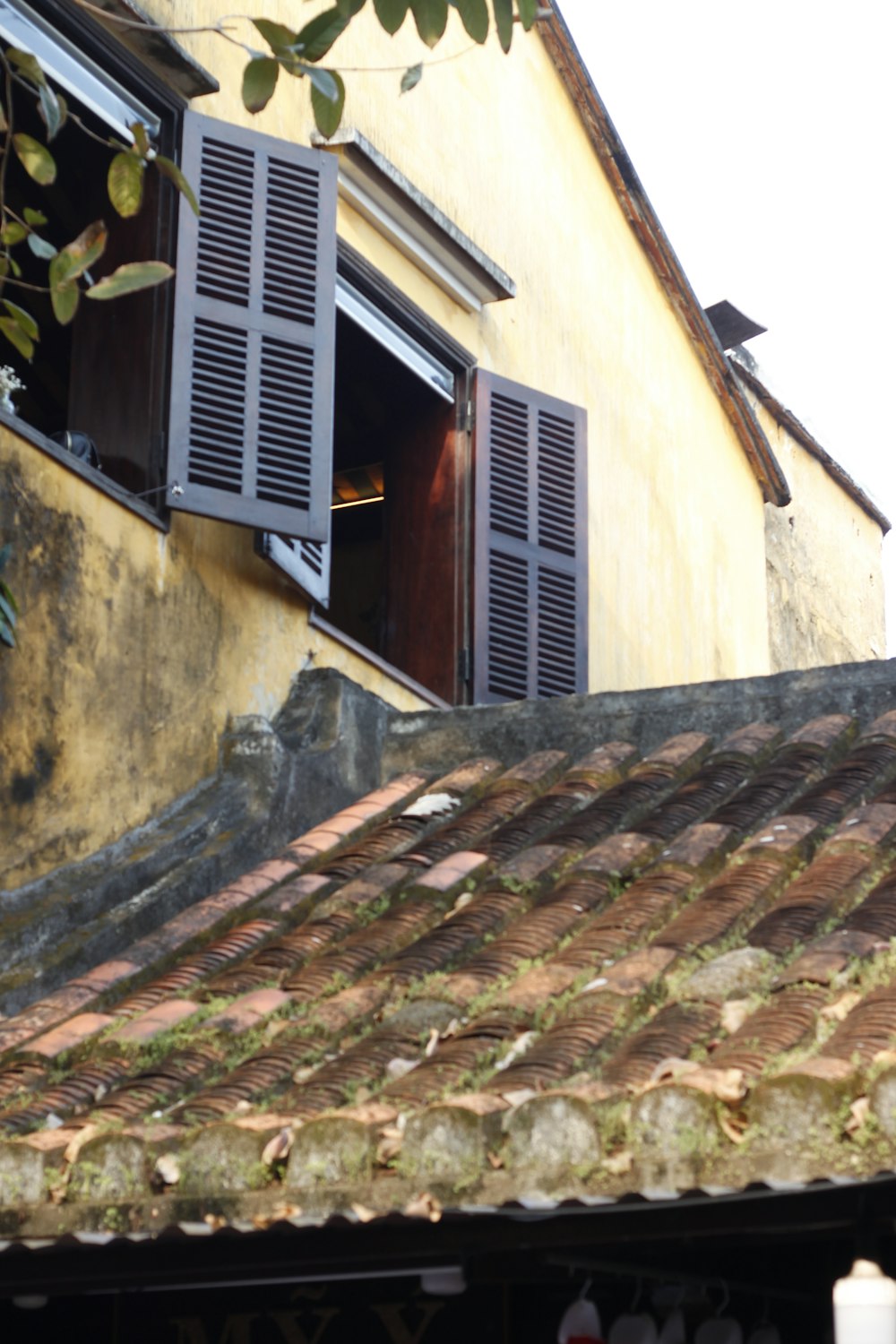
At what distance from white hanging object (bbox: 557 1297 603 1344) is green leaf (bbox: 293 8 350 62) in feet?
9.37

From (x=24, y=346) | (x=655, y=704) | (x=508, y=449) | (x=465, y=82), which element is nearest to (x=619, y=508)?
(x=508, y=449)

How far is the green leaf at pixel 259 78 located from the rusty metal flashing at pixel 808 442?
9766 mm

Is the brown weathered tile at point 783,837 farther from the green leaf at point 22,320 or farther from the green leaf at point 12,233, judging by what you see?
the green leaf at point 12,233

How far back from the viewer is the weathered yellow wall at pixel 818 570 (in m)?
14.5

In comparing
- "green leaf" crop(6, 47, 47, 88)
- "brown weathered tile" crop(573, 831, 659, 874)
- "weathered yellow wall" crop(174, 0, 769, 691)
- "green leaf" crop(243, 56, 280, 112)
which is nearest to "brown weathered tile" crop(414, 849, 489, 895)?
"brown weathered tile" crop(573, 831, 659, 874)

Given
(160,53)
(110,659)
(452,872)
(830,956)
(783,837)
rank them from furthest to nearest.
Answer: (160,53) < (110,659) < (452,872) < (783,837) < (830,956)

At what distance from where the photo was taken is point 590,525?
10.1m

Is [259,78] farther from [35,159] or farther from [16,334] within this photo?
[16,334]

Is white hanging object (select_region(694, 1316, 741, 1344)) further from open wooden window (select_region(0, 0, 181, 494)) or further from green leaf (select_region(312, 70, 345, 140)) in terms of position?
open wooden window (select_region(0, 0, 181, 494))

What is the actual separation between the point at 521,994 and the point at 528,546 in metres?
4.33

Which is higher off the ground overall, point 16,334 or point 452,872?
point 16,334

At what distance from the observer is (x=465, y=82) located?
31.0ft

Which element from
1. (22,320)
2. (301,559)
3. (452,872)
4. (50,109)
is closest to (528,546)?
(301,559)

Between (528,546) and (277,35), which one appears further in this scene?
(528,546)
